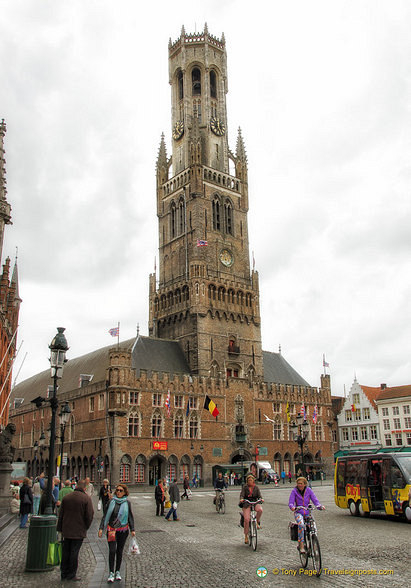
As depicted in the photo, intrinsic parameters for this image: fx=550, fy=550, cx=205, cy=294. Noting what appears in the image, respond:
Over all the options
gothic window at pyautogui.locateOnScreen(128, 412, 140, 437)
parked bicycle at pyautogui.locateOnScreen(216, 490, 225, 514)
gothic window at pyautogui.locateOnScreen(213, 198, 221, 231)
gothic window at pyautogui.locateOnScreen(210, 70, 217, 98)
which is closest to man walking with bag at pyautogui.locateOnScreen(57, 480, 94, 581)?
parked bicycle at pyautogui.locateOnScreen(216, 490, 225, 514)

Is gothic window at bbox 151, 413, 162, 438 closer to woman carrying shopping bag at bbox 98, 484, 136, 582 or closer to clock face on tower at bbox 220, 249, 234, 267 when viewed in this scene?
clock face on tower at bbox 220, 249, 234, 267

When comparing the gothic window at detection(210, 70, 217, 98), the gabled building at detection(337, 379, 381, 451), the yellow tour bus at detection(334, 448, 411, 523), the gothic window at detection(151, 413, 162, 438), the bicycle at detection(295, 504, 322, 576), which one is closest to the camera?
the bicycle at detection(295, 504, 322, 576)

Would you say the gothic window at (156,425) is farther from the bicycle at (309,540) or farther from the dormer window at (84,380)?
the bicycle at (309,540)

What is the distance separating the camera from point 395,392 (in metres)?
72.3

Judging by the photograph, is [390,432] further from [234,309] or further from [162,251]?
[162,251]

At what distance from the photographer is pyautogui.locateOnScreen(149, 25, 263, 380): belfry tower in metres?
62.2

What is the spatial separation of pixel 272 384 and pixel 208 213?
21923 millimetres

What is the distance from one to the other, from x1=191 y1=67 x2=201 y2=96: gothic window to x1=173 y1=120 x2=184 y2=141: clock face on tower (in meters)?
5.06

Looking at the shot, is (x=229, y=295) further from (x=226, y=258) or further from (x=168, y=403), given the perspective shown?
(x=168, y=403)

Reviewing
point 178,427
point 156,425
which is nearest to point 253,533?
point 156,425

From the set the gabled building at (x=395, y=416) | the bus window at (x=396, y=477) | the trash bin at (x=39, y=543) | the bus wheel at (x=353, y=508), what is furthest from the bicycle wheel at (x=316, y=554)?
the gabled building at (x=395, y=416)

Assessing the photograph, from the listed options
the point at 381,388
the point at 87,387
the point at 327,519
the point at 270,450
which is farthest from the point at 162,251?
the point at 327,519

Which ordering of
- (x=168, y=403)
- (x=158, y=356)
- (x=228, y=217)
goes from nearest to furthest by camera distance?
(x=168, y=403) < (x=158, y=356) < (x=228, y=217)

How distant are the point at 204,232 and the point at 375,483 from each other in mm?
48064
